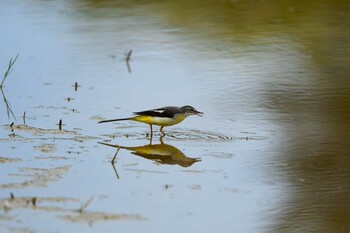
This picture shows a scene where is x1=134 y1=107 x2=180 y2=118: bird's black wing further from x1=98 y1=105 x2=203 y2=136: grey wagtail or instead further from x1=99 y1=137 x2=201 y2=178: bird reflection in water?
x1=99 y1=137 x2=201 y2=178: bird reflection in water

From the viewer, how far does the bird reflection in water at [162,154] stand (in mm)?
8578

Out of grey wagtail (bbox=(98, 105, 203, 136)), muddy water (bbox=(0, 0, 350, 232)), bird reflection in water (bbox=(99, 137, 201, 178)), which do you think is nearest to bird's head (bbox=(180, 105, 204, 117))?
grey wagtail (bbox=(98, 105, 203, 136))

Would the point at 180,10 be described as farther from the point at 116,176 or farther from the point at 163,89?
the point at 116,176

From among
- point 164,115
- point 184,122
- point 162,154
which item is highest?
point 164,115

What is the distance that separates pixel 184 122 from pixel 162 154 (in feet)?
3.86

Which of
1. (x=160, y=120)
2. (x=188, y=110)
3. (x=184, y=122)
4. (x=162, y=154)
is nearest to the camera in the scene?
(x=162, y=154)

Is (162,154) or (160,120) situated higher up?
(160,120)

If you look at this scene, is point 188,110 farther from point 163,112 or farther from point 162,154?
point 162,154

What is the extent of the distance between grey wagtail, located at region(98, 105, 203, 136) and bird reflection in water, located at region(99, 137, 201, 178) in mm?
281

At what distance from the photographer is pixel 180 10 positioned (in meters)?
15.5

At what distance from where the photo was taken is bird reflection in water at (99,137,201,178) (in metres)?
8.58

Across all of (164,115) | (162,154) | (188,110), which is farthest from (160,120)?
(162,154)

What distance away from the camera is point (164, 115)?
9445 millimetres

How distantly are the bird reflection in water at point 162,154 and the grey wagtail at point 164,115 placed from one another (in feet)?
0.92
